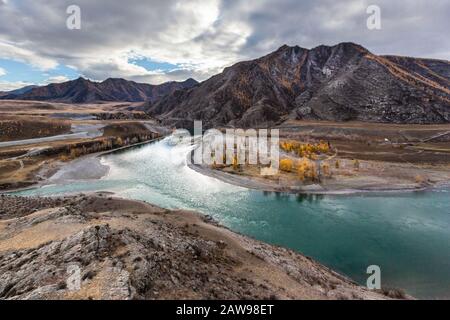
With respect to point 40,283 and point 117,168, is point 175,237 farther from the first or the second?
point 117,168

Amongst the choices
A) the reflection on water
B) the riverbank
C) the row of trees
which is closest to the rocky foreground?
the reflection on water

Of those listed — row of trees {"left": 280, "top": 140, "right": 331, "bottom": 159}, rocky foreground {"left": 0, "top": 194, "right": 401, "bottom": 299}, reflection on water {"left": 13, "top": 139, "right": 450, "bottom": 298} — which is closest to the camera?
rocky foreground {"left": 0, "top": 194, "right": 401, "bottom": 299}

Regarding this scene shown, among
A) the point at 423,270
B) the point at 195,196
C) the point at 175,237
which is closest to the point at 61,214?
the point at 175,237

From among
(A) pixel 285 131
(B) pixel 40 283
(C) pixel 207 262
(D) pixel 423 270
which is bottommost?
(D) pixel 423 270

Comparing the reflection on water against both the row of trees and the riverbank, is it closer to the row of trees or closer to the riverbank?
the riverbank

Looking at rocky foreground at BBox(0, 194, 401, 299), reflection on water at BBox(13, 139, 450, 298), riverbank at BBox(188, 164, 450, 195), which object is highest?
rocky foreground at BBox(0, 194, 401, 299)

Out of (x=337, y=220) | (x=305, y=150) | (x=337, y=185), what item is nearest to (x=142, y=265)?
(x=337, y=220)

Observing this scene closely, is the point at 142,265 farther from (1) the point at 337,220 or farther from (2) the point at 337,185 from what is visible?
(2) the point at 337,185
